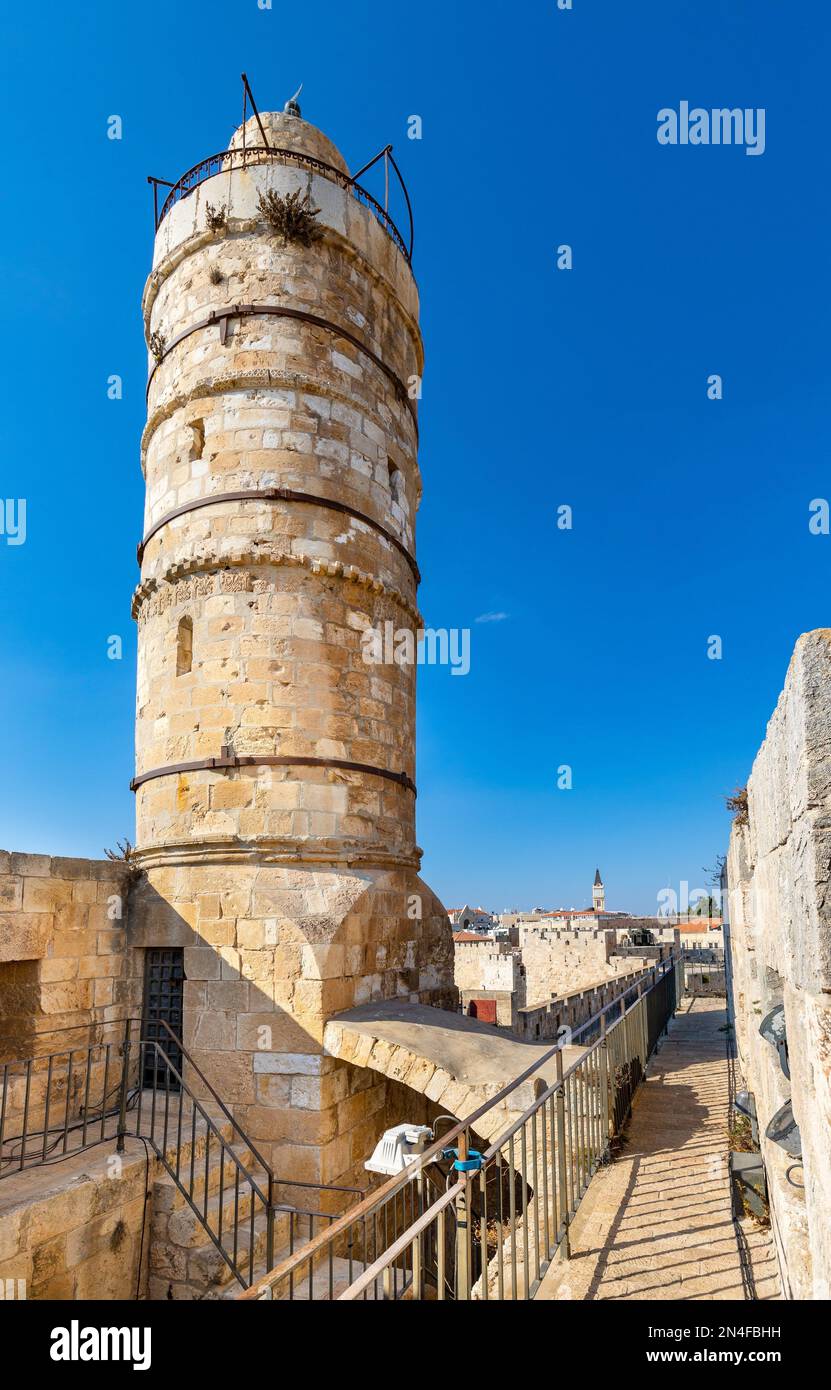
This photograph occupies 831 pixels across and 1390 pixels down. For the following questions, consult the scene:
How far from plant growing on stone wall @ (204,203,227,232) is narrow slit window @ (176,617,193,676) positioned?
4.72 m

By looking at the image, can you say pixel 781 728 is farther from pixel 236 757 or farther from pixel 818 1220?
pixel 236 757

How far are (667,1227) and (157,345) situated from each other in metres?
10.4

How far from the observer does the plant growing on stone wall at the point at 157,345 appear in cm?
1014

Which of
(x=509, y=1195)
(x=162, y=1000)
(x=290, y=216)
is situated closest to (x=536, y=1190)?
(x=509, y=1195)

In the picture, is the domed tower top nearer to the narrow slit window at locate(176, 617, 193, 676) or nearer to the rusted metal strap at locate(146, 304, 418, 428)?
the rusted metal strap at locate(146, 304, 418, 428)

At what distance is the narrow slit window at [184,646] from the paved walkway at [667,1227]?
6.18 m

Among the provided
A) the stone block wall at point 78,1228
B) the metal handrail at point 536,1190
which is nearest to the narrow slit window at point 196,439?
the stone block wall at point 78,1228

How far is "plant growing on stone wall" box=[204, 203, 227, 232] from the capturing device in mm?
9586

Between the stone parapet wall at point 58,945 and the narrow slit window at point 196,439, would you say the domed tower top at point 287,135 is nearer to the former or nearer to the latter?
the narrow slit window at point 196,439

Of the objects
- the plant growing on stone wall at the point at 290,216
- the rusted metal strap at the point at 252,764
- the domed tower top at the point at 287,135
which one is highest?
the domed tower top at the point at 287,135

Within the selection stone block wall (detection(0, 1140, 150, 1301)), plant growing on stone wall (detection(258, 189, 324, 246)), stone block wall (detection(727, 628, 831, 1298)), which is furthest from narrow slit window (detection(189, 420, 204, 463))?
stone block wall (detection(727, 628, 831, 1298))

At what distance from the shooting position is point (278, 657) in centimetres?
859

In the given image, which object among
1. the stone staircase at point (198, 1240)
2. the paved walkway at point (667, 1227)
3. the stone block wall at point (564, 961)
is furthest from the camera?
the stone block wall at point (564, 961)
